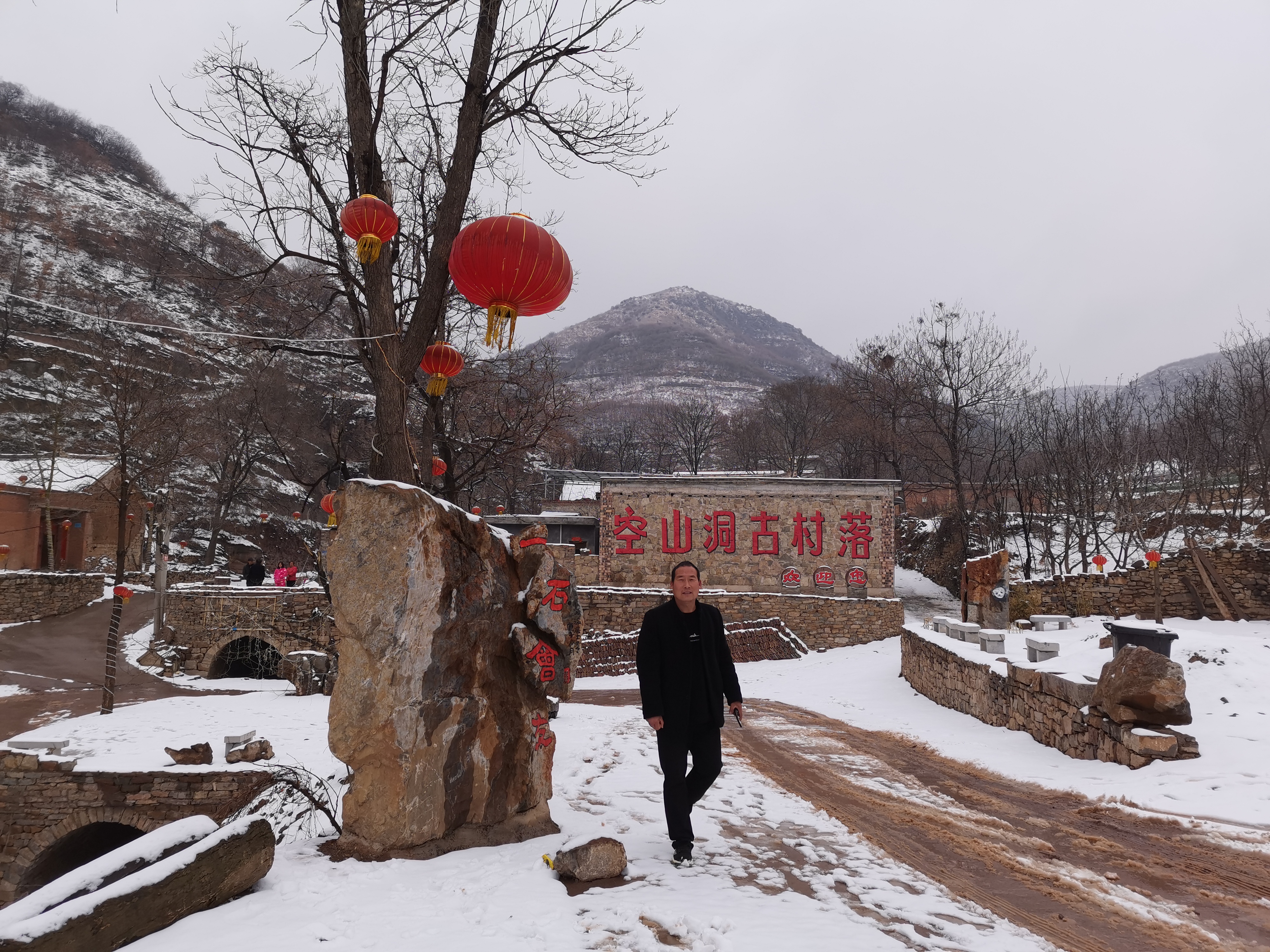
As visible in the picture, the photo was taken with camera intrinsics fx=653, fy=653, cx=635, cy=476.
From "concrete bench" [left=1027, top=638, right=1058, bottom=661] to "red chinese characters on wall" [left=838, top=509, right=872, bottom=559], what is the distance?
548 inches

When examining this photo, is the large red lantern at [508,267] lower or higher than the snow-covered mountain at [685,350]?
lower

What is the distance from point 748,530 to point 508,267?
62.0 ft

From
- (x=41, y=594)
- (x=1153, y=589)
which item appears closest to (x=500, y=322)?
(x=1153, y=589)

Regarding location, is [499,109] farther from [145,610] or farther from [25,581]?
[25,581]

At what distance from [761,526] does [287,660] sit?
14720 millimetres

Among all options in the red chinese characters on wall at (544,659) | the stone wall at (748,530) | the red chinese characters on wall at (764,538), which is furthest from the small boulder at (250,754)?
the red chinese characters on wall at (764,538)

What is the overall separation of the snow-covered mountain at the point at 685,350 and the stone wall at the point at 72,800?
4167 cm

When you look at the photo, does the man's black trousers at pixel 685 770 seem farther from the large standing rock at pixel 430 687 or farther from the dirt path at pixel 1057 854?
the dirt path at pixel 1057 854

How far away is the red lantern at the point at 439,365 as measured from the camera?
659 centimetres

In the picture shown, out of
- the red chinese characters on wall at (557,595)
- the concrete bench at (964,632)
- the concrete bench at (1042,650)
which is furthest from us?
the concrete bench at (964,632)

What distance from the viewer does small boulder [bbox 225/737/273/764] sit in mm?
8938

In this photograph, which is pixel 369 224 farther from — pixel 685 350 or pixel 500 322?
pixel 685 350

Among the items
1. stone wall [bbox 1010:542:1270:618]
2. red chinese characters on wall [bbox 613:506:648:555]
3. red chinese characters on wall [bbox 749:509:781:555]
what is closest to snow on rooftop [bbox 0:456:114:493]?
red chinese characters on wall [bbox 613:506:648:555]

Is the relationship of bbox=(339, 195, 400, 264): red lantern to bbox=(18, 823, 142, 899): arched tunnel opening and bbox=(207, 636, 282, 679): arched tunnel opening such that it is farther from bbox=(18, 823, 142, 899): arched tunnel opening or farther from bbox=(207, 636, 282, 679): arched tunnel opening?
bbox=(207, 636, 282, 679): arched tunnel opening
